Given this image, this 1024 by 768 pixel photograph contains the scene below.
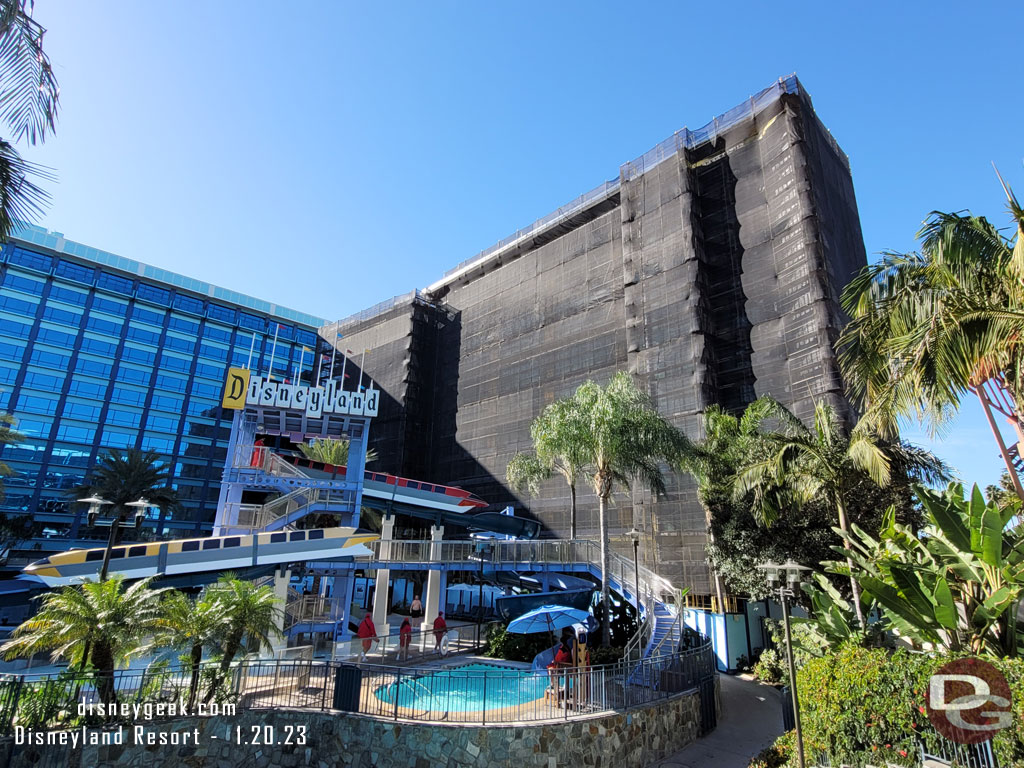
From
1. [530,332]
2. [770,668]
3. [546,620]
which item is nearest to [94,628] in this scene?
[546,620]

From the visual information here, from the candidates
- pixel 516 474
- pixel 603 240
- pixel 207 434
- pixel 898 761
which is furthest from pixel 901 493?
pixel 207 434

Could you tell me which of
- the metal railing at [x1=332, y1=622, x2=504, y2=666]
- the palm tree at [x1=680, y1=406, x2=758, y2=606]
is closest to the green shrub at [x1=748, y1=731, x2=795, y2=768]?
the metal railing at [x1=332, y1=622, x2=504, y2=666]

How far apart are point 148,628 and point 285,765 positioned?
14.9 ft

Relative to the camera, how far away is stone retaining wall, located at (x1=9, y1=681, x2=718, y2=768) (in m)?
11.9

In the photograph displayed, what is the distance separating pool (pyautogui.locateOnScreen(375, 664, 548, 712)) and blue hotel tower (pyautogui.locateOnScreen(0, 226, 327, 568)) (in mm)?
41857

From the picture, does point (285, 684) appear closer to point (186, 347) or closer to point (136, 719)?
point (136, 719)

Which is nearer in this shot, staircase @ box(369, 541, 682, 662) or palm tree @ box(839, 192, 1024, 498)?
palm tree @ box(839, 192, 1024, 498)

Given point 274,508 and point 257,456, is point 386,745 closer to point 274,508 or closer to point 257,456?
point 274,508

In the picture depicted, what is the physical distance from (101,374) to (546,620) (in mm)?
61518

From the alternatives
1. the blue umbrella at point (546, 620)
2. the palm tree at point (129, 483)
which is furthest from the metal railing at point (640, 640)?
the palm tree at point (129, 483)

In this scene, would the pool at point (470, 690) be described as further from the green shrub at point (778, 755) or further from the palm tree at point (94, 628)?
the palm tree at point (94, 628)

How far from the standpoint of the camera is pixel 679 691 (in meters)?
14.5

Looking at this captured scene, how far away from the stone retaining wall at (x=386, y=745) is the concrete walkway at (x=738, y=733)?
530 millimetres

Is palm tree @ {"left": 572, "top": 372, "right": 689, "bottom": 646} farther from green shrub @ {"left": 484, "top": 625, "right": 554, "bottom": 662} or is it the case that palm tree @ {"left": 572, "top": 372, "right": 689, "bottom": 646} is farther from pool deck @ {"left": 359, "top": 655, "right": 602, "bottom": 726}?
pool deck @ {"left": 359, "top": 655, "right": 602, "bottom": 726}
